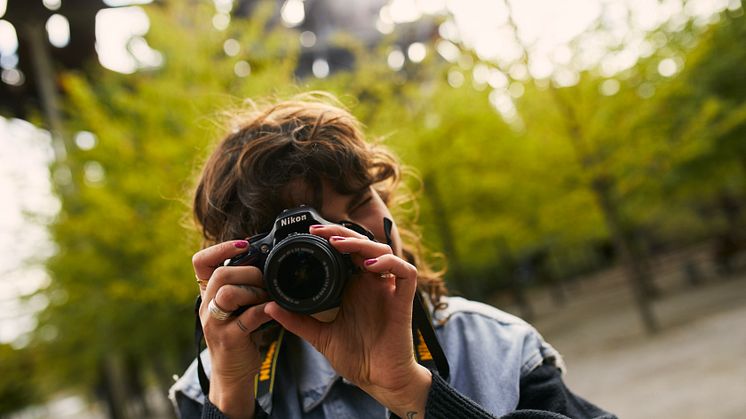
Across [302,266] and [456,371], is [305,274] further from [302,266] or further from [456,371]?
[456,371]

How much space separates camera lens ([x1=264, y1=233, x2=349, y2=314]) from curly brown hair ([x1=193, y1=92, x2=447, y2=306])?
7.1 inches

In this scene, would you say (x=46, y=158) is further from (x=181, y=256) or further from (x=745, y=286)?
(x=745, y=286)

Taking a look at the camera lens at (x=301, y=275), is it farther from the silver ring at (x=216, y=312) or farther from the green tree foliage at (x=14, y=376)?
the green tree foliage at (x=14, y=376)

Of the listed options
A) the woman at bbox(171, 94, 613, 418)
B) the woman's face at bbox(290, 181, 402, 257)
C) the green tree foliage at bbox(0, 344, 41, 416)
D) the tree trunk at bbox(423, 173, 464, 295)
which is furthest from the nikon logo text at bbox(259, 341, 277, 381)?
the green tree foliage at bbox(0, 344, 41, 416)

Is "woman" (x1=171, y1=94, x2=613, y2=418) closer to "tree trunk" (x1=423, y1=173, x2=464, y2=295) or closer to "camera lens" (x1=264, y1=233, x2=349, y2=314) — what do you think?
"camera lens" (x1=264, y1=233, x2=349, y2=314)

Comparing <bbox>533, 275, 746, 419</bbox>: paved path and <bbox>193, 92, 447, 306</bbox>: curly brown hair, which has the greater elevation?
<bbox>193, 92, 447, 306</bbox>: curly brown hair

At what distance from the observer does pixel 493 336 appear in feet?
5.36

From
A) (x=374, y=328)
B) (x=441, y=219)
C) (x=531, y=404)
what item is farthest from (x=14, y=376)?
(x=531, y=404)

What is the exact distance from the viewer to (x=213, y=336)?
155 cm

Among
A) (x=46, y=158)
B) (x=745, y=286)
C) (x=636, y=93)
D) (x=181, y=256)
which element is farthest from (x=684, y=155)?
(x=46, y=158)

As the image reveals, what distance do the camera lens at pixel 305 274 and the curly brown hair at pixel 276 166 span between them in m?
0.18

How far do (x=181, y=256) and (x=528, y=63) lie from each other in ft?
18.2

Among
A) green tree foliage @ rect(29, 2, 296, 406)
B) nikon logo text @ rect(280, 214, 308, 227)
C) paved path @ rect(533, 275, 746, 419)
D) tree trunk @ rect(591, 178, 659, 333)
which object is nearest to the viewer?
nikon logo text @ rect(280, 214, 308, 227)

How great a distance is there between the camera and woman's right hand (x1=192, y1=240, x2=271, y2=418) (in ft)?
4.91
